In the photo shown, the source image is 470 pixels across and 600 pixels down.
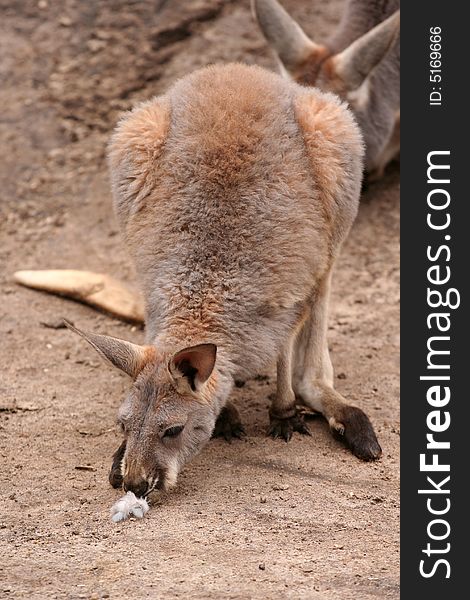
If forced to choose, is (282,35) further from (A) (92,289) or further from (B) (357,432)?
(B) (357,432)

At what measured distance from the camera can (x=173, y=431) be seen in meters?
4.20

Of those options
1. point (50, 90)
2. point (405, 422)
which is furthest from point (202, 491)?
point (50, 90)

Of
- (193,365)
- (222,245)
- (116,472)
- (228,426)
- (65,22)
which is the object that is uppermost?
(65,22)

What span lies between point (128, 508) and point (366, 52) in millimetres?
3686

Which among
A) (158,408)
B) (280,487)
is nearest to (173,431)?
(158,408)

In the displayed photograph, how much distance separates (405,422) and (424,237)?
2.80ft

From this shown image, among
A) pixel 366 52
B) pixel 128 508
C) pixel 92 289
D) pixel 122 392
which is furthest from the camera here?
pixel 366 52

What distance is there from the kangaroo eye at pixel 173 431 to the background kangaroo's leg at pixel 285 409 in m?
0.91

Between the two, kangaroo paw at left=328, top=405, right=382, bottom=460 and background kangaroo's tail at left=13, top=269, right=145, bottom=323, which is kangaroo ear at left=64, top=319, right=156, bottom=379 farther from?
background kangaroo's tail at left=13, top=269, right=145, bottom=323

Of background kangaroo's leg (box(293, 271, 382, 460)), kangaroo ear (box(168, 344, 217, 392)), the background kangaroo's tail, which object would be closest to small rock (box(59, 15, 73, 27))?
the background kangaroo's tail

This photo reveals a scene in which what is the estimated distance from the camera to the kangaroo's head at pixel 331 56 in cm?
671

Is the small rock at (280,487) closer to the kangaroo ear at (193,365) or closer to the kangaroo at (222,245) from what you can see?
the kangaroo at (222,245)

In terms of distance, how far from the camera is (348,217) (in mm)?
5016

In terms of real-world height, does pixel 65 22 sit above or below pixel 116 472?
above
